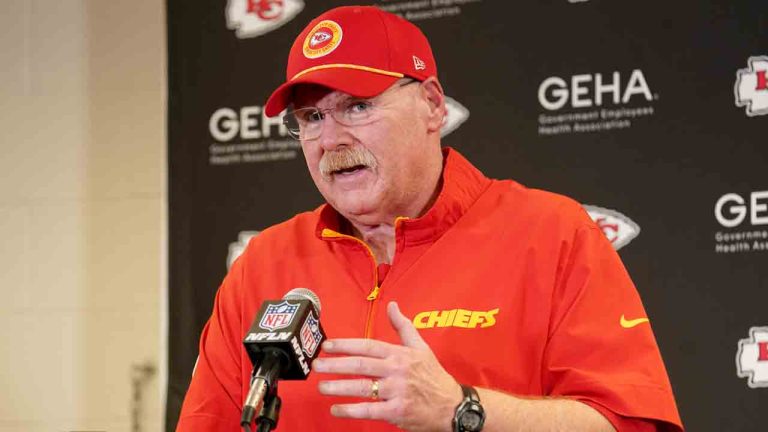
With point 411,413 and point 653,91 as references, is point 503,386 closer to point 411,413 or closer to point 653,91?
point 411,413

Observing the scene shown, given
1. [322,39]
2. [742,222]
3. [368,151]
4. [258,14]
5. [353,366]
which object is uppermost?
[258,14]

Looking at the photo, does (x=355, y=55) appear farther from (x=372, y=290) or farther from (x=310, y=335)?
(x=310, y=335)

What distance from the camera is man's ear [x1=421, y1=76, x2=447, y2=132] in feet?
6.12

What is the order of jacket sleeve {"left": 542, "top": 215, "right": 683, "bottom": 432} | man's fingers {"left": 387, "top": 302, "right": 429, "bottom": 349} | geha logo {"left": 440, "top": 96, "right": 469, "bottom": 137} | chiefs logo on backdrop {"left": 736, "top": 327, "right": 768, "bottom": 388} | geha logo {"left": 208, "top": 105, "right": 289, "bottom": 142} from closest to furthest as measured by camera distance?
man's fingers {"left": 387, "top": 302, "right": 429, "bottom": 349} < jacket sleeve {"left": 542, "top": 215, "right": 683, "bottom": 432} < chiefs logo on backdrop {"left": 736, "top": 327, "right": 768, "bottom": 388} < geha logo {"left": 440, "top": 96, "right": 469, "bottom": 137} < geha logo {"left": 208, "top": 105, "right": 289, "bottom": 142}

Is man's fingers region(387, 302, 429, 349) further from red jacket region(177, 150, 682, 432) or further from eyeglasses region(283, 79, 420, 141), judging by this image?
eyeglasses region(283, 79, 420, 141)

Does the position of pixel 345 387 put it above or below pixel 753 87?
below

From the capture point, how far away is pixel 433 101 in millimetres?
1886

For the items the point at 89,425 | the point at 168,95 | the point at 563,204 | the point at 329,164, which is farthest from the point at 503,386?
the point at 89,425

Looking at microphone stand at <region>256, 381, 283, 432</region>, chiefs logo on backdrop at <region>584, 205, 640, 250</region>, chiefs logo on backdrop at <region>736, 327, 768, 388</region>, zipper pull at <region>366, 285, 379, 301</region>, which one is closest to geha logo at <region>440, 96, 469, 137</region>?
chiefs logo on backdrop at <region>584, 205, 640, 250</region>

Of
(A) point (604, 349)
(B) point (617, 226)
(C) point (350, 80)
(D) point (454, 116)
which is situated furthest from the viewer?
(D) point (454, 116)

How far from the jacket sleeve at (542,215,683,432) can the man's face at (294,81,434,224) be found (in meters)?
0.32

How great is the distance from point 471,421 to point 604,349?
11.9 inches

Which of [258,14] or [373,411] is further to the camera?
[258,14]

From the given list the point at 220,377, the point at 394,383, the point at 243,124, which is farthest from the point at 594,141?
the point at 394,383
